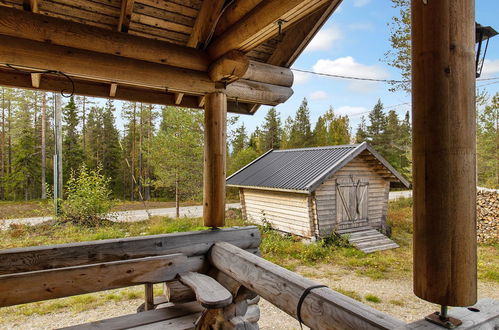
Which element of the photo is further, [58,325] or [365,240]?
[365,240]

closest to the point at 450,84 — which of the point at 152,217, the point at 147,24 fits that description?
the point at 147,24

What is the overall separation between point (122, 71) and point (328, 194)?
27.2ft

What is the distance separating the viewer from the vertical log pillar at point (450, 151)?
1.23m

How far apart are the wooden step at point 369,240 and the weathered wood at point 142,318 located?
747 cm

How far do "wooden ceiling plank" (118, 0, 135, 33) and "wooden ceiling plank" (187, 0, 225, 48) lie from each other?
0.65 m

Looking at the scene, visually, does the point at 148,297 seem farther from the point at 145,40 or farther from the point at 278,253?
the point at 278,253

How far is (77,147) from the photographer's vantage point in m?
22.0

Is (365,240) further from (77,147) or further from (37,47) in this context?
(77,147)

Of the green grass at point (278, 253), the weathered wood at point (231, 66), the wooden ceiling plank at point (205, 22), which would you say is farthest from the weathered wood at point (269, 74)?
the green grass at point (278, 253)

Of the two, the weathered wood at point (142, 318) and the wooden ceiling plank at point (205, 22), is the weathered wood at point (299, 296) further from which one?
the wooden ceiling plank at point (205, 22)

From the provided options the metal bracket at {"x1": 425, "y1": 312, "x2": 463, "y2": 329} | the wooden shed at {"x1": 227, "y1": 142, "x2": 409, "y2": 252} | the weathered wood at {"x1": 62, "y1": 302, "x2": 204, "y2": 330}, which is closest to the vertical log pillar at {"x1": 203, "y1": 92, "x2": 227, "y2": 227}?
the weathered wood at {"x1": 62, "y1": 302, "x2": 204, "y2": 330}

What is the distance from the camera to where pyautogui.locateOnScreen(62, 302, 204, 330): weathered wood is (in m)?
2.55

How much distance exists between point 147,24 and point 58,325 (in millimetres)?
4482

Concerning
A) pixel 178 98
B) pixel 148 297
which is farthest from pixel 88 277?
pixel 178 98
